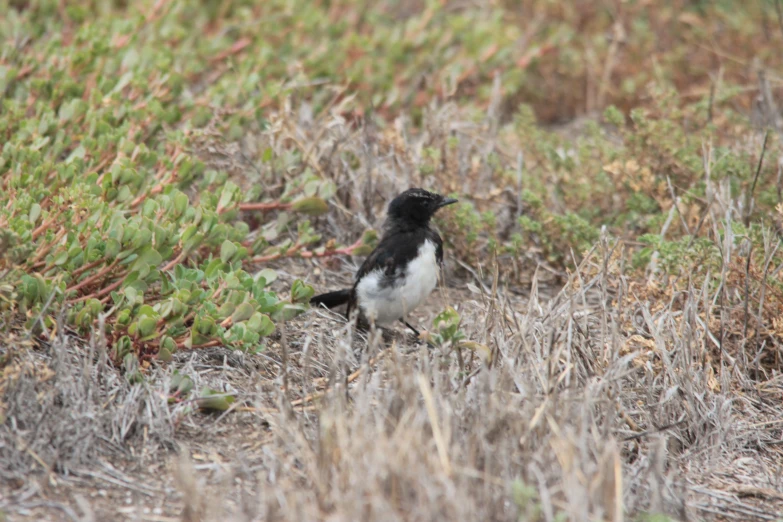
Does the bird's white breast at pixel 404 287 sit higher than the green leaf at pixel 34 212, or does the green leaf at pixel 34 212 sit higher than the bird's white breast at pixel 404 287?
the green leaf at pixel 34 212

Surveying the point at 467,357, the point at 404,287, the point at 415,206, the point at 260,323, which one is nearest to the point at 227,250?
the point at 260,323

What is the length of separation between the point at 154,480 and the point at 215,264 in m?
1.29

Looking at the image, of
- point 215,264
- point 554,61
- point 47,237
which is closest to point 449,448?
point 215,264

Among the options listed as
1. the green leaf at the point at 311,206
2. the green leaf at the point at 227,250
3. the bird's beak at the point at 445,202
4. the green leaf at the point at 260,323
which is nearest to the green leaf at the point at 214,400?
the green leaf at the point at 260,323

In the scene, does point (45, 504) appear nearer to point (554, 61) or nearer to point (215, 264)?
point (215, 264)

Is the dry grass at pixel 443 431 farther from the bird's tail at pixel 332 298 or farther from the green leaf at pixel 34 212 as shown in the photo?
the green leaf at pixel 34 212

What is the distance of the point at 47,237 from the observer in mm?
4469

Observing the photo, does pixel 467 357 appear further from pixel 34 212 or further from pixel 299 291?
pixel 34 212

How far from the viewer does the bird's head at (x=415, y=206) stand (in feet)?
18.7

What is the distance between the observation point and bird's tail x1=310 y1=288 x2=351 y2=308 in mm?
5504

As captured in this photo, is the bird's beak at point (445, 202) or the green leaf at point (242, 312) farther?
the bird's beak at point (445, 202)

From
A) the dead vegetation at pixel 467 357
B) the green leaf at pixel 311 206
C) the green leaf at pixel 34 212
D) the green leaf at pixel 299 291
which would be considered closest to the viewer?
the dead vegetation at pixel 467 357

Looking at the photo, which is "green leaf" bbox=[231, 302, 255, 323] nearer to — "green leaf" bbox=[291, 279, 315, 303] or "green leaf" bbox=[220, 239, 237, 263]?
"green leaf" bbox=[291, 279, 315, 303]

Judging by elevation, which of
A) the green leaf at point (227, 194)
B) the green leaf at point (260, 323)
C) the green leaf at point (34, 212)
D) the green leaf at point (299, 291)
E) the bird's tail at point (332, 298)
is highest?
the green leaf at point (34, 212)
